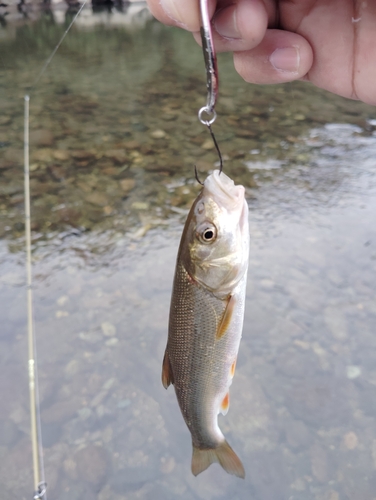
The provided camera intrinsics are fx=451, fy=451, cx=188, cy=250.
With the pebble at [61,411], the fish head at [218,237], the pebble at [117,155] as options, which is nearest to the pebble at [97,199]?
the pebble at [117,155]

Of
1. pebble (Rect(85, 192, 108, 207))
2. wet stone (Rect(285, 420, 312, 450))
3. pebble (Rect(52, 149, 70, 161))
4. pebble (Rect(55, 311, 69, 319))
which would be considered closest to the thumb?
wet stone (Rect(285, 420, 312, 450))

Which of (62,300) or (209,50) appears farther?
(62,300)

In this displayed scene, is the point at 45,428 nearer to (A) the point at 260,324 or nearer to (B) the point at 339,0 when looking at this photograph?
(A) the point at 260,324

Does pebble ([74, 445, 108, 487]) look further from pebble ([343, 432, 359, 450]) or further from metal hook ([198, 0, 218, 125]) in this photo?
metal hook ([198, 0, 218, 125])

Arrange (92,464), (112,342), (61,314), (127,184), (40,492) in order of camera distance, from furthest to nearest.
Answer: (127,184) → (61,314) → (112,342) → (92,464) → (40,492)

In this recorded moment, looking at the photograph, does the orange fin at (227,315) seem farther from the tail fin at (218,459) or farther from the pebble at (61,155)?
the pebble at (61,155)

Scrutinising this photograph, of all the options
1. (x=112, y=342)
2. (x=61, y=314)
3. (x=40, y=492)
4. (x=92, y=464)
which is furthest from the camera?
(x=61, y=314)

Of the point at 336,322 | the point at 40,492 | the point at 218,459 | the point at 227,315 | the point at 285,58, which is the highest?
the point at 285,58

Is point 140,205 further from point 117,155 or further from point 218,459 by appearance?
A: point 218,459

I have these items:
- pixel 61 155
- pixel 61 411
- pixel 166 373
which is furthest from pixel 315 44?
pixel 61 155
